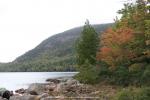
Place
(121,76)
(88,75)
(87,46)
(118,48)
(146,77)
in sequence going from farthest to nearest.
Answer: (87,46) → (88,75) → (118,48) → (121,76) → (146,77)

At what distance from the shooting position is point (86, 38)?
77062 mm

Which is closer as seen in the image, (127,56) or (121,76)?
(127,56)

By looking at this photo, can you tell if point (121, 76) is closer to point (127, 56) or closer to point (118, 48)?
point (127, 56)

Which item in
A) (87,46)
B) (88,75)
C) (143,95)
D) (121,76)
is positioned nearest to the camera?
(143,95)

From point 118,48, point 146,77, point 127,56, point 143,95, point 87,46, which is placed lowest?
point 143,95

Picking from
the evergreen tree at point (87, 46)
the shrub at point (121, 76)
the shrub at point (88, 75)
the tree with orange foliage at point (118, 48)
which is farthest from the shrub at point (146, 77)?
the evergreen tree at point (87, 46)

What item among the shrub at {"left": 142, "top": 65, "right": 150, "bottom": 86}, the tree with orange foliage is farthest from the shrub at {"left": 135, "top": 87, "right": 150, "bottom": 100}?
the tree with orange foliage

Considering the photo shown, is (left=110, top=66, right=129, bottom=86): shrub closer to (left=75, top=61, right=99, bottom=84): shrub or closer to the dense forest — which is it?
the dense forest

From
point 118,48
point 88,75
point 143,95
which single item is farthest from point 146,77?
point 88,75

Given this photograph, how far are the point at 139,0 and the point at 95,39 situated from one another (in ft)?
123

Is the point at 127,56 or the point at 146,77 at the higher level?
the point at 127,56

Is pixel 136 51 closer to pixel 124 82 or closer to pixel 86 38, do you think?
pixel 124 82

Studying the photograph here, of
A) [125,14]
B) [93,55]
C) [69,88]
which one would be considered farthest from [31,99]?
[93,55]

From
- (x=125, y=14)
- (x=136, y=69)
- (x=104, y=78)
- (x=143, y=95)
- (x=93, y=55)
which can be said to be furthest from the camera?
(x=93, y=55)
